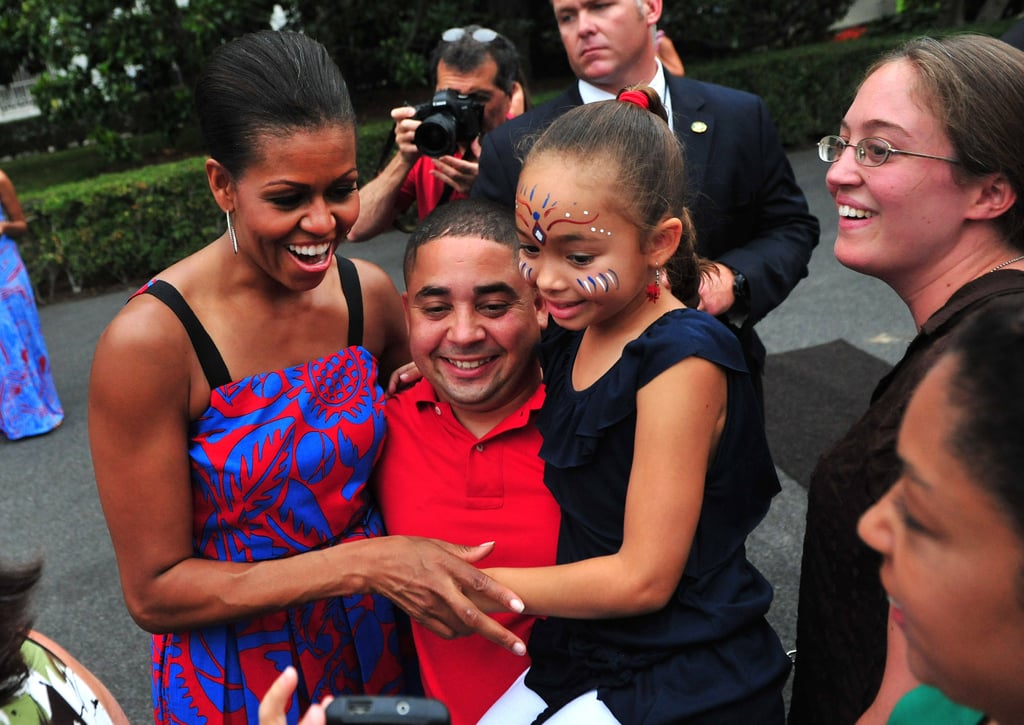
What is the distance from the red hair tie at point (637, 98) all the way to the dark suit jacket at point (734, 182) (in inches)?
33.2

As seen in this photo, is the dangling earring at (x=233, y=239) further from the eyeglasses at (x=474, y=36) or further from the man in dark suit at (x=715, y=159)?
the eyeglasses at (x=474, y=36)

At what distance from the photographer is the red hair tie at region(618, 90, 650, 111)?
1942 millimetres

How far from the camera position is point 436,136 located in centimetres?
335

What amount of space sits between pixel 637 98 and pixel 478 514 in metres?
0.95

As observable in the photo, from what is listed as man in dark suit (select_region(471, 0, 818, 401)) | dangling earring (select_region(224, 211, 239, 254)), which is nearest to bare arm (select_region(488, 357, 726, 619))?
dangling earring (select_region(224, 211, 239, 254))

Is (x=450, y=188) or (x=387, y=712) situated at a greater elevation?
(x=387, y=712)

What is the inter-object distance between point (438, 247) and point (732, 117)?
130 centimetres

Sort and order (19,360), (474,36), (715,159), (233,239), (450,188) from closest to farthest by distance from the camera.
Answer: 1. (233,239)
2. (715,159)
3. (450,188)
4. (474,36)
5. (19,360)

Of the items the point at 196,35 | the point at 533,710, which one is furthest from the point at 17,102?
the point at 533,710

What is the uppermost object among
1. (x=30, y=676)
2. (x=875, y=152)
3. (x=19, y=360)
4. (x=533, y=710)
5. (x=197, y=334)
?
(x=875, y=152)

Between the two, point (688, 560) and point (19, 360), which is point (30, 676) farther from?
point (19, 360)

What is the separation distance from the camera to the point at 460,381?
6.92 feet

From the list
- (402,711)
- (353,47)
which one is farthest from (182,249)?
(402,711)

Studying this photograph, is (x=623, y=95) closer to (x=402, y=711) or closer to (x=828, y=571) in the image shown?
(x=828, y=571)
